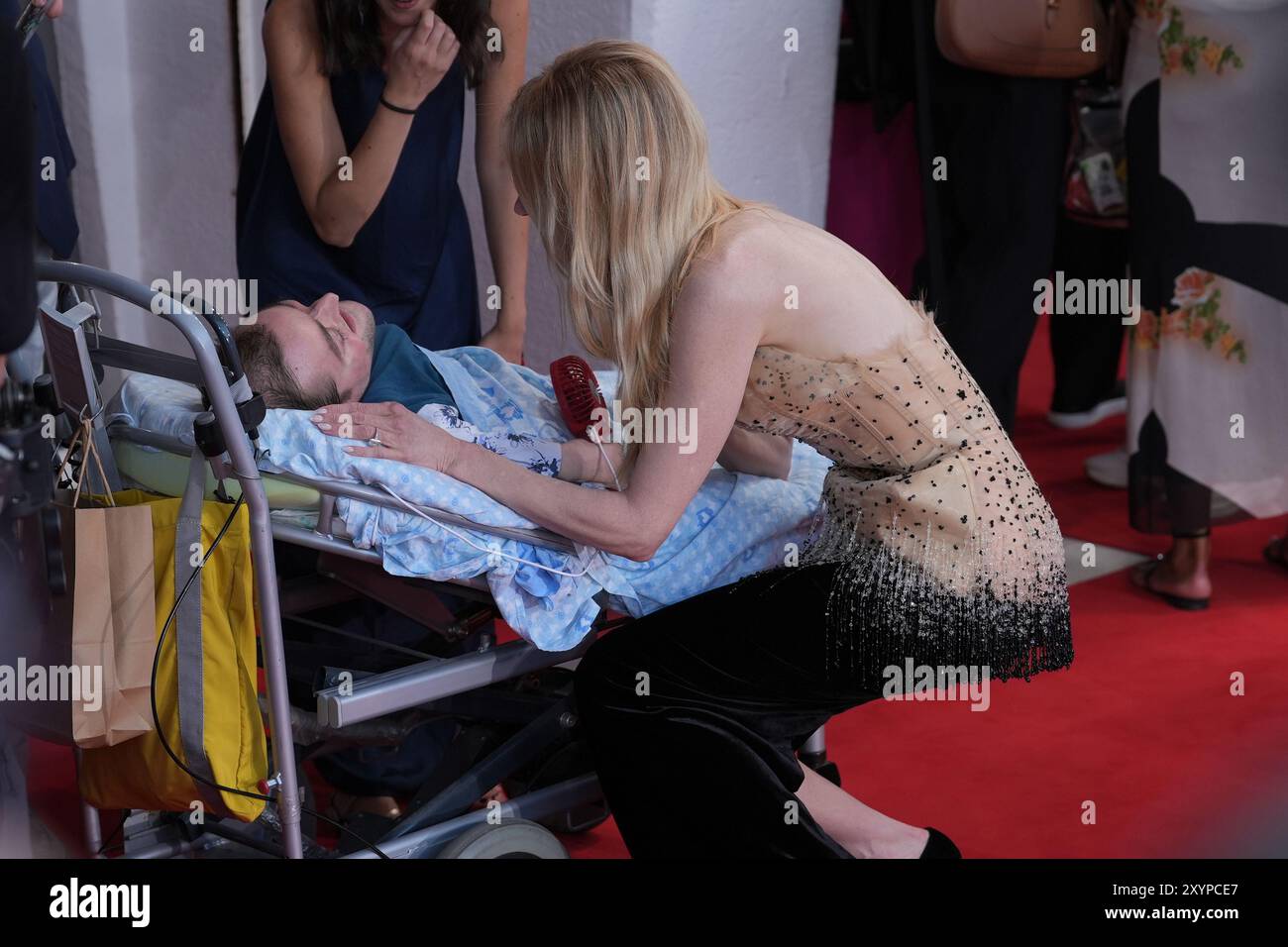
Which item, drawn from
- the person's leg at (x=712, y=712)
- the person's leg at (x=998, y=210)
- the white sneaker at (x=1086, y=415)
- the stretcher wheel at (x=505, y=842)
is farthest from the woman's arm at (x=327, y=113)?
the white sneaker at (x=1086, y=415)

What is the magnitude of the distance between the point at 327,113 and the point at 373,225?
201mm

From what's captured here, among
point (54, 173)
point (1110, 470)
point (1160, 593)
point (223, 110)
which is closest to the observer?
point (54, 173)

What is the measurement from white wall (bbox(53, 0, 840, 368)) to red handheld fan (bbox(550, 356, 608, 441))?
136 cm

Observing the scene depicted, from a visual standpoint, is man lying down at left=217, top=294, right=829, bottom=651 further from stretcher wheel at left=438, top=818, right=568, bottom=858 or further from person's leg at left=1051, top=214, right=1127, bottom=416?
person's leg at left=1051, top=214, right=1127, bottom=416

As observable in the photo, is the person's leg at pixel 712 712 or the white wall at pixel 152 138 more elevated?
the white wall at pixel 152 138

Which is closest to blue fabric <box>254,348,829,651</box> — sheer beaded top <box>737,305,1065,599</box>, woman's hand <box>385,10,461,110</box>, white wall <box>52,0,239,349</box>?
sheer beaded top <box>737,305,1065,599</box>

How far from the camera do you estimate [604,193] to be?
191 cm

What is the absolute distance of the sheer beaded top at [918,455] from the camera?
1990 millimetres

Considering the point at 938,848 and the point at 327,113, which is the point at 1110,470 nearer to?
the point at 938,848

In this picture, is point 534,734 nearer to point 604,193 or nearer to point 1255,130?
point 604,193

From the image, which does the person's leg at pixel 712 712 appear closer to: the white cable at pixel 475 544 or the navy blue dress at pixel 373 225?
the white cable at pixel 475 544

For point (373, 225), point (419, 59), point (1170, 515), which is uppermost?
point (419, 59)

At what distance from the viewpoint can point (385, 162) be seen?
2.51 metres

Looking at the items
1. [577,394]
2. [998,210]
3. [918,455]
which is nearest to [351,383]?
[577,394]
